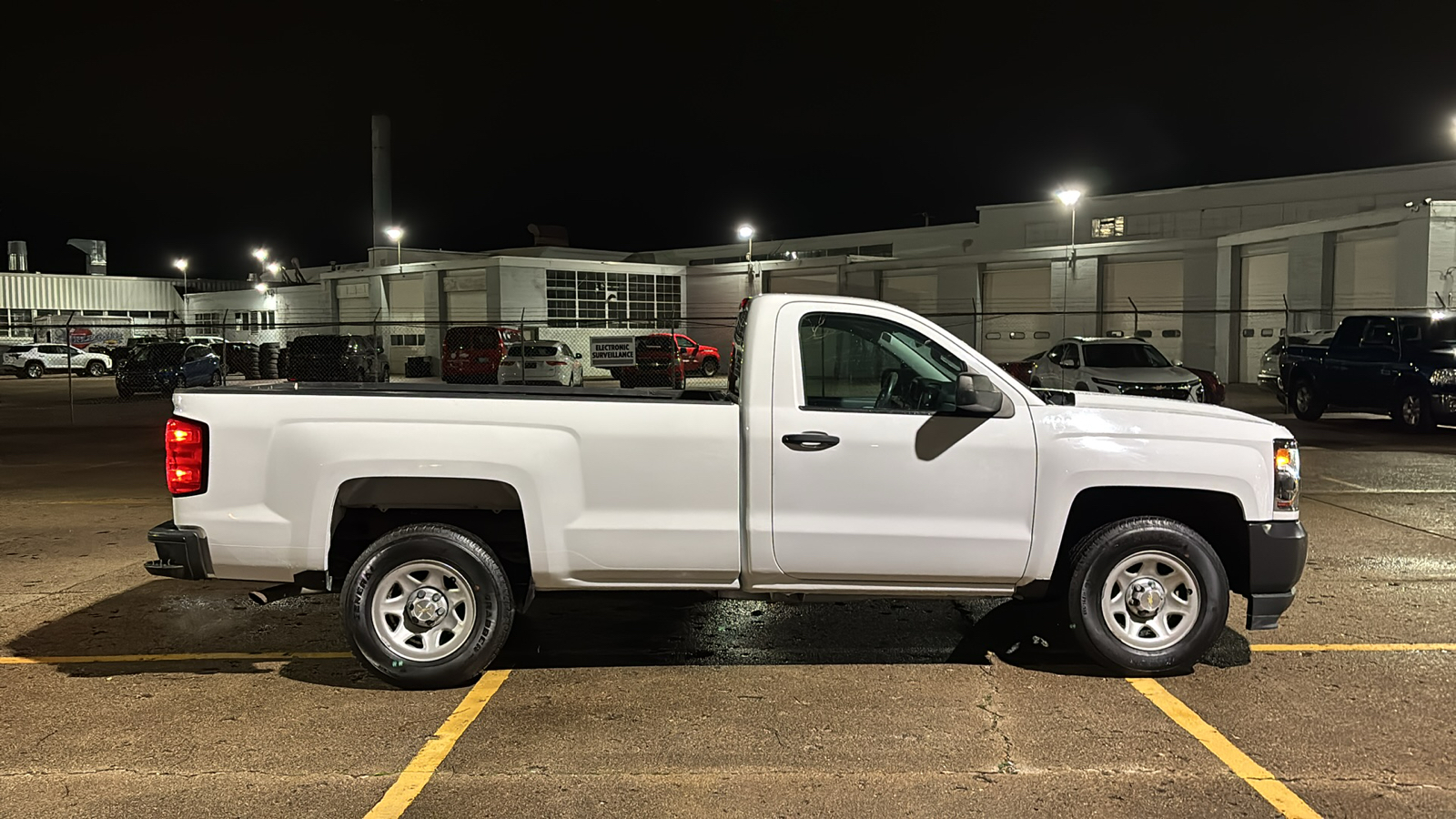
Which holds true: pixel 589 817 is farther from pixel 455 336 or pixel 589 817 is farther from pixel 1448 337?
pixel 455 336

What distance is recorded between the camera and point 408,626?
16.9ft

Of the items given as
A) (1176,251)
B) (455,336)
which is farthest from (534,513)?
(1176,251)

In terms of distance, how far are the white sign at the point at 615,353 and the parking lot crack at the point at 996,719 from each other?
1409cm

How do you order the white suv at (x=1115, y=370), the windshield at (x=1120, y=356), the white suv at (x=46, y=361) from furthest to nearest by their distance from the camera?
1. the white suv at (x=46, y=361)
2. the windshield at (x=1120, y=356)
3. the white suv at (x=1115, y=370)

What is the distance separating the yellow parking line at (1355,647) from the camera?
18.9 ft

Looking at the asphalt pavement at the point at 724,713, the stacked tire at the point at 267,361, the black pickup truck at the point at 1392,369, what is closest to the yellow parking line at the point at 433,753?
the asphalt pavement at the point at 724,713

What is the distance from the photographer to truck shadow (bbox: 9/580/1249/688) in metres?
5.59

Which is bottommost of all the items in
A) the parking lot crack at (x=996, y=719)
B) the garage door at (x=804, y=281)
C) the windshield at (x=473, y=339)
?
the parking lot crack at (x=996, y=719)

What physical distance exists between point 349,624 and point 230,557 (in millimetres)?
659

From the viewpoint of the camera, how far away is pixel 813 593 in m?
5.24

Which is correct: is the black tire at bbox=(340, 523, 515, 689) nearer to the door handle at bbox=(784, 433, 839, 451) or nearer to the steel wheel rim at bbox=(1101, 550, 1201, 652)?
the door handle at bbox=(784, 433, 839, 451)

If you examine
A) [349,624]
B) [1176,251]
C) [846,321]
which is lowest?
[349,624]

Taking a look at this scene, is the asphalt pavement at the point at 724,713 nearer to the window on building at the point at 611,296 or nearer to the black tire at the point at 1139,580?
the black tire at the point at 1139,580

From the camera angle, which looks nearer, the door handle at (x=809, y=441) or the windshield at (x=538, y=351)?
the door handle at (x=809, y=441)
